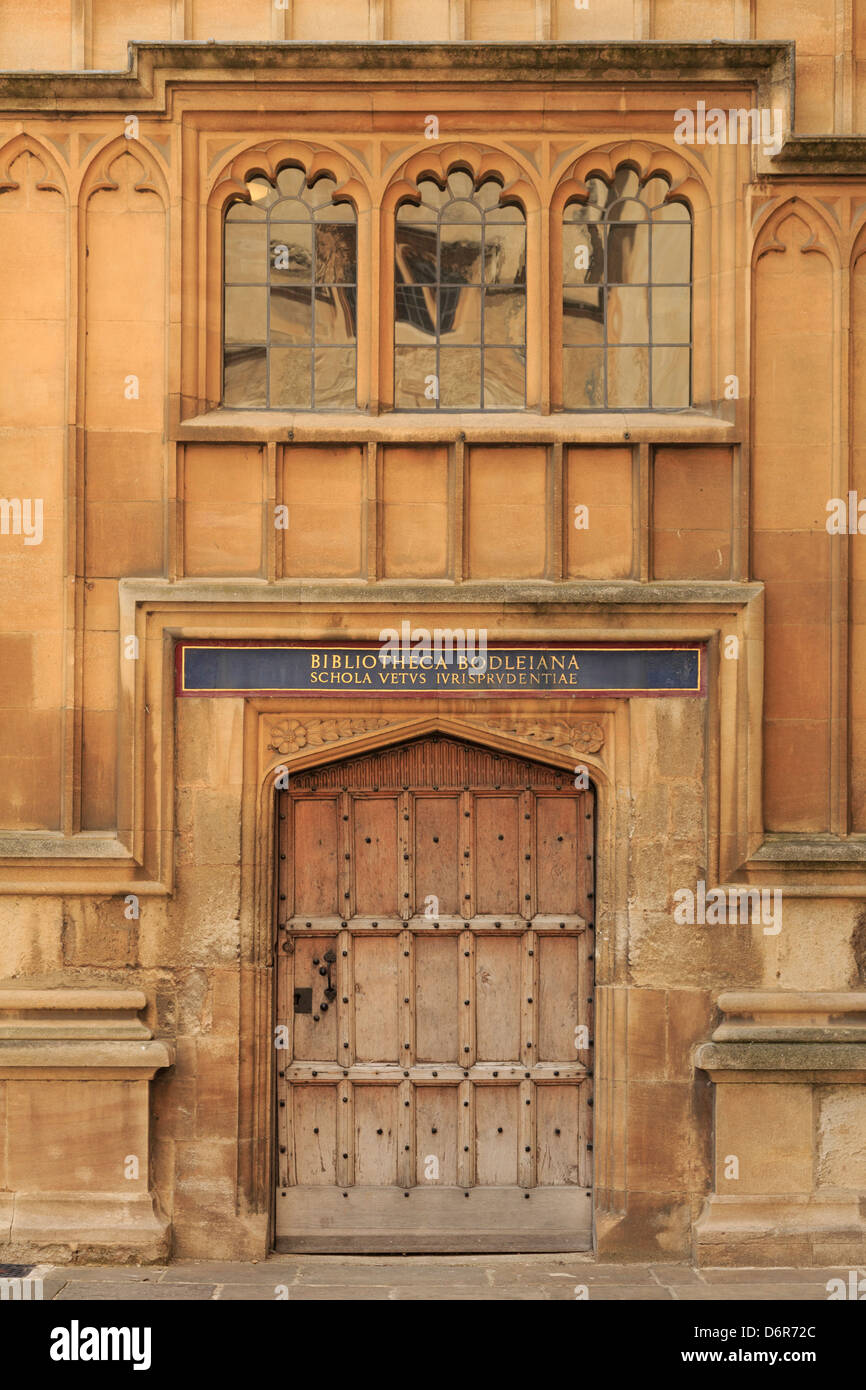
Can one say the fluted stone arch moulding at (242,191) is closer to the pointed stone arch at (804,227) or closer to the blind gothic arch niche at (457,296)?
the blind gothic arch niche at (457,296)

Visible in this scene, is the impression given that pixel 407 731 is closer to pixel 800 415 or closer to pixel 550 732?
pixel 550 732

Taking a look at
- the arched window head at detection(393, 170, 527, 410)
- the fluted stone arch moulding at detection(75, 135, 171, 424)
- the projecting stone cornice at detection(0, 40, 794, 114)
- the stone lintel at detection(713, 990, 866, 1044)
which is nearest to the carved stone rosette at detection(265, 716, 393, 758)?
the arched window head at detection(393, 170, 527, 410)

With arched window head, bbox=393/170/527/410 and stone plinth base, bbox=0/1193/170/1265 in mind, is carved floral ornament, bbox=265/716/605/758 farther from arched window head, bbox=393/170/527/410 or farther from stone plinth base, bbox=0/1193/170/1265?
stone plinth base, bbox=0/1193/170/1265

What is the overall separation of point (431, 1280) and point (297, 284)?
21.0ft

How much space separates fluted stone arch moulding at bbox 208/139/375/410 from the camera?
9.38 metres

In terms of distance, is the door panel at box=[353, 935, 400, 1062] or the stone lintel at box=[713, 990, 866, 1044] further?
the door panel at box=[353, 935, 400, 1062]

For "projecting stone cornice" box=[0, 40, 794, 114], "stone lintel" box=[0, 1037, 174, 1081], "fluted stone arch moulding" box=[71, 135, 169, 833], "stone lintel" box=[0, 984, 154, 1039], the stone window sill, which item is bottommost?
"stone lintel" box=[0, 1037, 174, 1081]

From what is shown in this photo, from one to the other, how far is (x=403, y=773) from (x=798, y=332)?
3.85m

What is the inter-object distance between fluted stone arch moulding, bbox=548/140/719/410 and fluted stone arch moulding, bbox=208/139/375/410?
1.21 meters

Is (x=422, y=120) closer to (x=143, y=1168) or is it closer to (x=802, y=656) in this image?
(x=802, y=656)

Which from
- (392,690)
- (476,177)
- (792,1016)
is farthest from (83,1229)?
(476,177)

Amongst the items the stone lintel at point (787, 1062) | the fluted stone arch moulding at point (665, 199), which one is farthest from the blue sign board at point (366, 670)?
the stone lintel at point (787, 1062)

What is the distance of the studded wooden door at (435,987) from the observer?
9.46 m

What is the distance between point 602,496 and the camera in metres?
9.35
